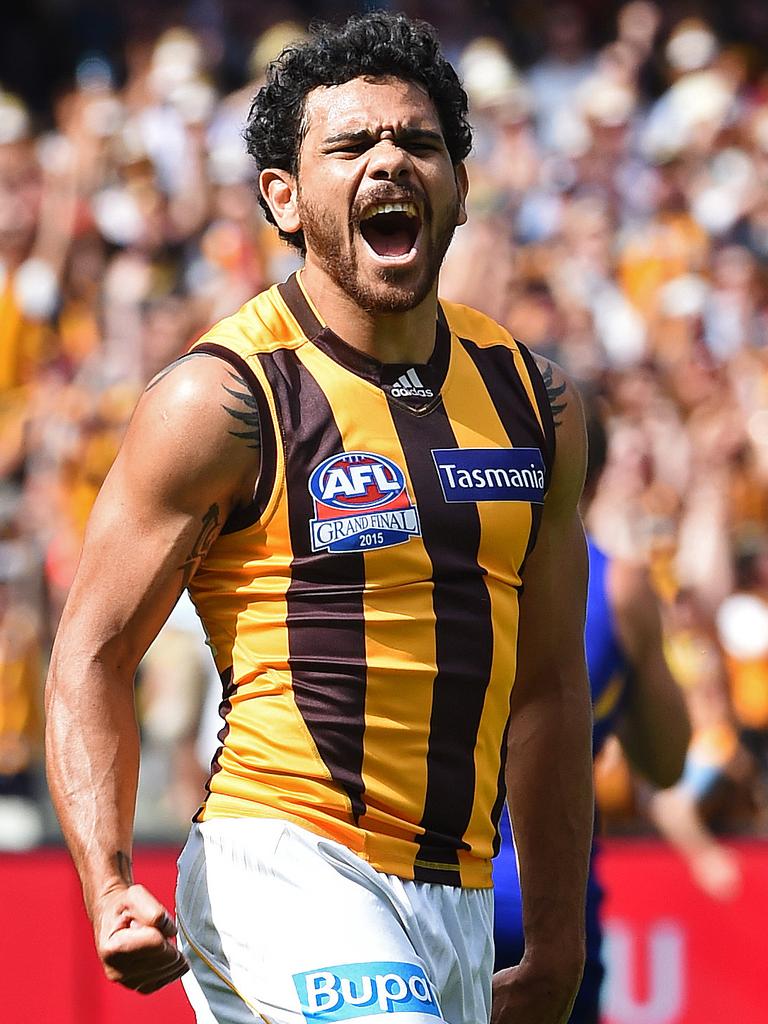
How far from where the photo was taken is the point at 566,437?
10.7ft

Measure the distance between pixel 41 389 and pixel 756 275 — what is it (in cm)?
400

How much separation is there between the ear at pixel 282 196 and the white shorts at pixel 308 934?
1.07 metres

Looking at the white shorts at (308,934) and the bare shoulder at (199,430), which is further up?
the bare shoulder at (199,430)

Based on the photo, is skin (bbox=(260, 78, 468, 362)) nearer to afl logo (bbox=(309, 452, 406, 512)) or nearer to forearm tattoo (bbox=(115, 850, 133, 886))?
afl logo (bbox=(309, 452, 406, 512))

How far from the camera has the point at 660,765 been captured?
4.58 m

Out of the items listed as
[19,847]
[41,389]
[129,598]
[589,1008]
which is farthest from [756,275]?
[129,598]

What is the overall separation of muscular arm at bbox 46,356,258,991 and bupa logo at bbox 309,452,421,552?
0.40ft

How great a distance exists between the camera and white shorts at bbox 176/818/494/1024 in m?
2.78

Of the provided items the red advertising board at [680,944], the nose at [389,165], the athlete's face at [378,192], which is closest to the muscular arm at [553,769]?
the athlete's face at [378,192]

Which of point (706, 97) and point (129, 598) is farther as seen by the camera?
point (706, 97)

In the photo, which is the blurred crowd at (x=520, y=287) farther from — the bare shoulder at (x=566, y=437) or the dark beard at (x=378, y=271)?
the dark beard at (x=378, y=271)

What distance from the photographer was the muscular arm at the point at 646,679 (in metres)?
4.46

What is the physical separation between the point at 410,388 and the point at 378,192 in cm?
35

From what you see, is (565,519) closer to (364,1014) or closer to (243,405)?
(243,405)
